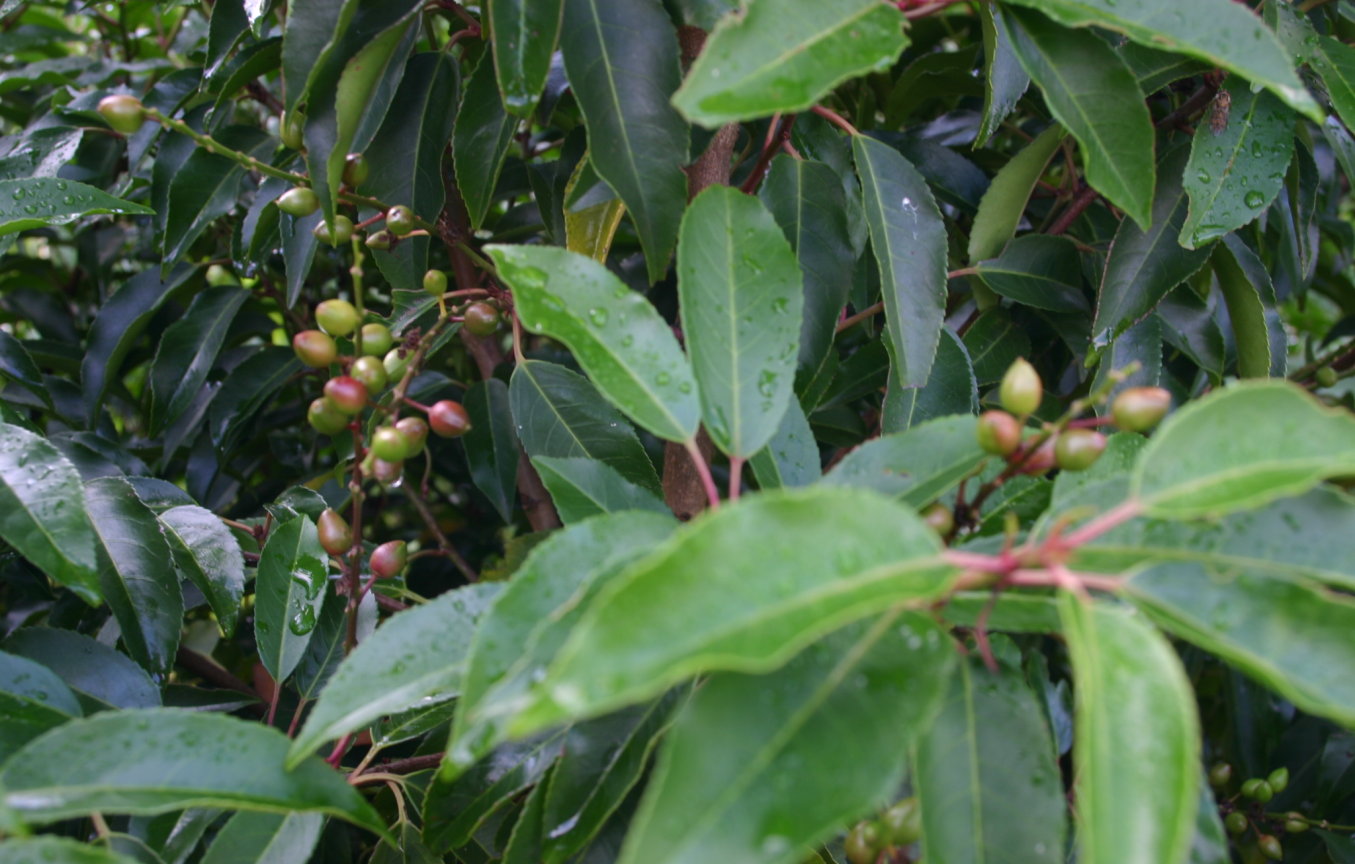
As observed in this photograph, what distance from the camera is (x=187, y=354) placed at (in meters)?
1.27

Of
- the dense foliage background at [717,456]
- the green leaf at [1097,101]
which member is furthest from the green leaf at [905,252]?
the green leaf at [1097,101]

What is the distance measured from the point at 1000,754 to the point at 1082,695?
0.13 m

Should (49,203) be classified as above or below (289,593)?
above

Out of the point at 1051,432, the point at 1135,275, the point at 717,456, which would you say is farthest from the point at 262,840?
the point at 1135,275

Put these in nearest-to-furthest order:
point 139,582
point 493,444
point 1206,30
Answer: point 1206,30 < point 139,582 < point 493,444

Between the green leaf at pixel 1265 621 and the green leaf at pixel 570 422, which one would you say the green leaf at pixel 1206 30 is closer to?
the green leaf at pixel 1265 621

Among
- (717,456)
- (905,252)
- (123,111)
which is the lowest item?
(717,456)

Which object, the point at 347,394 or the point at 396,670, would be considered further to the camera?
the point at 347,394

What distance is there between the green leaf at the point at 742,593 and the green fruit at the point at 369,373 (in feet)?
1.36

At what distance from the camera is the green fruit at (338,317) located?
78 cm

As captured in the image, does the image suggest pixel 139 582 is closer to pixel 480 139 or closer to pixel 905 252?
pixel 480 139

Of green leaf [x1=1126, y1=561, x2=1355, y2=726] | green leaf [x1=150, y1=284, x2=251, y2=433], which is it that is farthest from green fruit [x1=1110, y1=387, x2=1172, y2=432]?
green leaf [x1=150, y1=284, x2=251, y2=433]

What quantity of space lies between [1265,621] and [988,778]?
16 centimetres

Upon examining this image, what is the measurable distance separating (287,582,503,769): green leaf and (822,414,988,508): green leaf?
9.7 inches
